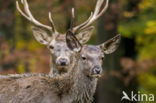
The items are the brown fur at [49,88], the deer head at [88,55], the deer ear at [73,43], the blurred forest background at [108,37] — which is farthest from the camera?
the blurred forest background at [108,37]

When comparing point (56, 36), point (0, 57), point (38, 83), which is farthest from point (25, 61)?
point (38, 83)

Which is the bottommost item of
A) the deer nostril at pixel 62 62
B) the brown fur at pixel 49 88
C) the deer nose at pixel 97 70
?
the brown fur at pixel 49 88

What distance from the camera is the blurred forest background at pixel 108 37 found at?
784 inches

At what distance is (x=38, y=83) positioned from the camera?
33.1ft

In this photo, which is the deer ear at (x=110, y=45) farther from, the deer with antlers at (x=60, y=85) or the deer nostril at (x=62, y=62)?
the deer nostril at (x=62, y=62)

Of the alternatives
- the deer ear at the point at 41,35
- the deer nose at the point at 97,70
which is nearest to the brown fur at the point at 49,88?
the deer nose at the point at 97,70

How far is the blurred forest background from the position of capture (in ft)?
65.3

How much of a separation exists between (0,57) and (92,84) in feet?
36.0

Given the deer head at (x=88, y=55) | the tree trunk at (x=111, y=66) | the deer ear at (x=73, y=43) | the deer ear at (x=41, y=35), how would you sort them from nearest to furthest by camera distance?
the deer head at (x=88, y=55) → the deer ear at (x=73, y=43) → the deer ear at (x=41, y=35) → the tree trunk at (x=111, y=66)

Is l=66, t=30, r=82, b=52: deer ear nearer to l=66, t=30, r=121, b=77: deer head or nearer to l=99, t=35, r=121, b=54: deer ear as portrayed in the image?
l=66, t=30, r=121, b=77: deer head

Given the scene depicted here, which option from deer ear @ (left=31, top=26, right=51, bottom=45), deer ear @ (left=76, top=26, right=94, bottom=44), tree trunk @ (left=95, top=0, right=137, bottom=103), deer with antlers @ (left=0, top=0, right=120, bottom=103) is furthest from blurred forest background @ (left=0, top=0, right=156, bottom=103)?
deer with antlers @ (left=0, top=0, right=120, bottom=103)

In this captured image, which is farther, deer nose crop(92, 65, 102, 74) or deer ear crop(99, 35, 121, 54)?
deer ear crop(99, 35, 121, 54)

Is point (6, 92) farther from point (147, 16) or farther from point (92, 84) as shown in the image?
point (147, 16)

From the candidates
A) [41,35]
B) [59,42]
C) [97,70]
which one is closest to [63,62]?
[59,42]
